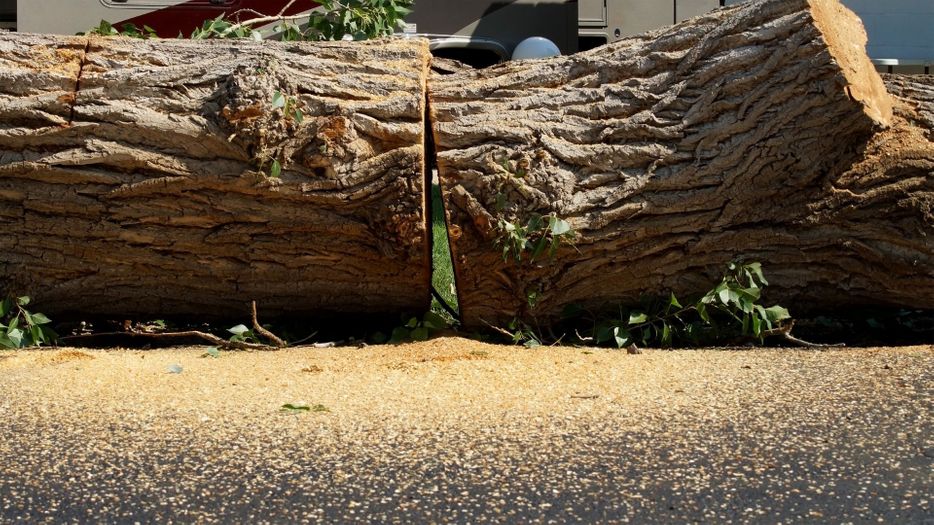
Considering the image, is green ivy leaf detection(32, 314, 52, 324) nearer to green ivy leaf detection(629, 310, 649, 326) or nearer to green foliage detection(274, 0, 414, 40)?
green foliage detection(274, 0, 414, 40)

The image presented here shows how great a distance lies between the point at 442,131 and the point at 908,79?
2044 millimetres

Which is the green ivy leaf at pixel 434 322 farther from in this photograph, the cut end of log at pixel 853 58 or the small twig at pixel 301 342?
the cut end of log at pixel 853 58

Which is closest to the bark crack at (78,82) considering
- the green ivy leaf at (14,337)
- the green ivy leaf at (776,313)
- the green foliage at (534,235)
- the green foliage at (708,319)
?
the green ivy leaf at (14,337)

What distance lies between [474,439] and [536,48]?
6.39 metres

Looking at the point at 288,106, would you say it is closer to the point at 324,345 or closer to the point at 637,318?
the point at 324,345

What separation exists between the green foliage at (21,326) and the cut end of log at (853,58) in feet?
10.7

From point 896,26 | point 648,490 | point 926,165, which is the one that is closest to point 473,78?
point 926,165

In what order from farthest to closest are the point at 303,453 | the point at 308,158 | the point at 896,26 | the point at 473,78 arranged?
the point at 896,26, the point at 473,78, the point at 308,158, the point at 303,453

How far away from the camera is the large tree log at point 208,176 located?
389cm

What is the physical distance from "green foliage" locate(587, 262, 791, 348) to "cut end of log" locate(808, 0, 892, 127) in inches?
29.4

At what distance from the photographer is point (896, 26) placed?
989 centimetres

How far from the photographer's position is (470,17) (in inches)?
359

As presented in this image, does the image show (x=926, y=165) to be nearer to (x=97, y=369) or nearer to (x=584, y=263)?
(x=584, y=263)

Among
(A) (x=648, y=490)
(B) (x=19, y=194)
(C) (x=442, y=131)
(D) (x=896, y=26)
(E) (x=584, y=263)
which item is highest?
(D) (x=896, y=26)
